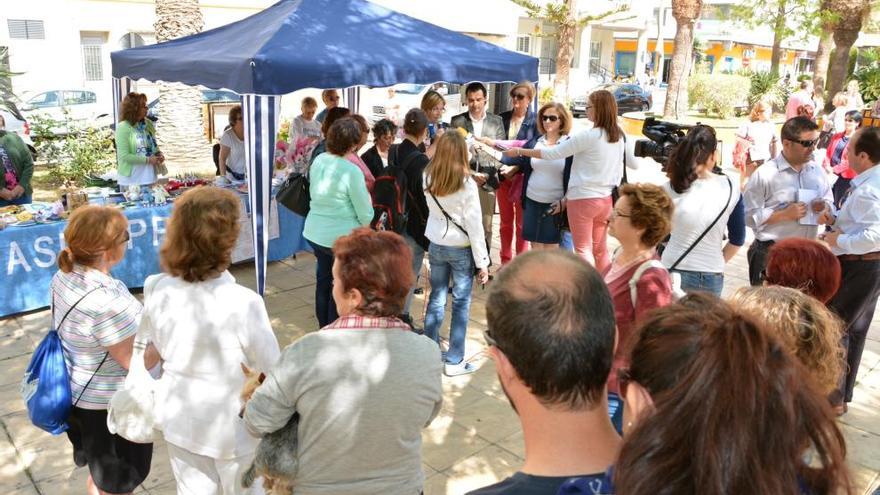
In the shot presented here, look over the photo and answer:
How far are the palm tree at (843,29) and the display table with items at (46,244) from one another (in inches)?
692

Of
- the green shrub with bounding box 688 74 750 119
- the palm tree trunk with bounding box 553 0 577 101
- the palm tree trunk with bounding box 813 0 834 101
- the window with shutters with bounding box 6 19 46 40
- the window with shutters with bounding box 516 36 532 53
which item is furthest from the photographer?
the window with shutters with bounding box 516 36 532 53

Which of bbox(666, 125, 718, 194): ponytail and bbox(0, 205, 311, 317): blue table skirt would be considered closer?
bbox(666, 125, 718, 194): ponytail

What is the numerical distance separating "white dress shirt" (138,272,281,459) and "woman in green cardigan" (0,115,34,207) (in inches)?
186

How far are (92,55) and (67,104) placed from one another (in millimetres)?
7380

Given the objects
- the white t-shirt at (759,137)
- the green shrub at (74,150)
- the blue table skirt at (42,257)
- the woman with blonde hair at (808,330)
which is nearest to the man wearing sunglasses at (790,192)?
the woman with blonde hair at (808,330)

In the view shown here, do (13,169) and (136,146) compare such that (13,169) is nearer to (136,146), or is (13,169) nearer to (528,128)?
(136,146)

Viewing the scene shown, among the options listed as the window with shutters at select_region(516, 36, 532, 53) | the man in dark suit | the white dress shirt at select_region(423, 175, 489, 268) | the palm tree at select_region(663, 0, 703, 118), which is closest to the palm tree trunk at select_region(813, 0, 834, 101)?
the palm tree at select_region(663, 0, 703, 118)

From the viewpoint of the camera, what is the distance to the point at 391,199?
189 inches

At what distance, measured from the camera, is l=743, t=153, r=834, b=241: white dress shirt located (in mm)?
4051

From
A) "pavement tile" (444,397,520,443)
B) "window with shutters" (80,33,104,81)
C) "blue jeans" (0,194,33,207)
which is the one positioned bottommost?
"pavement tile" (444,397,520,443)

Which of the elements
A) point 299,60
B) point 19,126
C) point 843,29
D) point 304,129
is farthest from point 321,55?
point 843,29

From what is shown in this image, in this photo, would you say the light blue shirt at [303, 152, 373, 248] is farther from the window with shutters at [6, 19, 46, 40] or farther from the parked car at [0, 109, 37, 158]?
the window with shutters at [6, 19, 46, 40]

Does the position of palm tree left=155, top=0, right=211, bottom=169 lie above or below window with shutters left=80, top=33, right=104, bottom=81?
below

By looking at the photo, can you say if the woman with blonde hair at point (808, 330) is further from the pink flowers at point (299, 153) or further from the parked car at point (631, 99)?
the parked car at point (631, 99)
